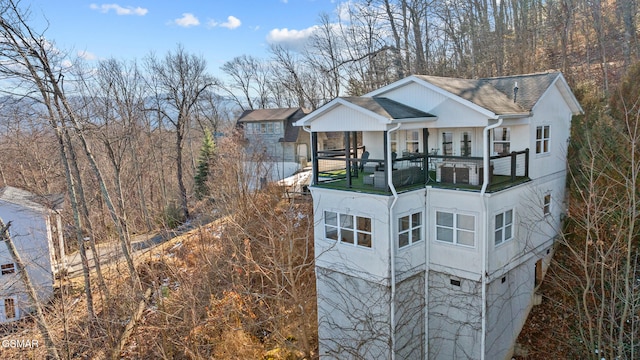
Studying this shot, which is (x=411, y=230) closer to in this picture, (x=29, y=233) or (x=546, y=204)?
(x=546, y=204)

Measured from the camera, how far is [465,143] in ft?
42.3

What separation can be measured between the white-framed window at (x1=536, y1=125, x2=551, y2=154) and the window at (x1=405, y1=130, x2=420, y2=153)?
12.2 feet

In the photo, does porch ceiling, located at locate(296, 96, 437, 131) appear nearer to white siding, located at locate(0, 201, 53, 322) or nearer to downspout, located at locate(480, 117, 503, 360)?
downspout, located at locate(480, 117, 503, 360)

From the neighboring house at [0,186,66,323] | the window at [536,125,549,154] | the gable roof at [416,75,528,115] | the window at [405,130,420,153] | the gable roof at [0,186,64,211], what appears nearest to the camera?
the gable roof at [416,75,528,115]

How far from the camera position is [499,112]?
1024 cm

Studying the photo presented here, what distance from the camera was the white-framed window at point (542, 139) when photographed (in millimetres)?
12451

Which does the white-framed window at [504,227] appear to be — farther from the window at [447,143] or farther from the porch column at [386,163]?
the porch column at [386,163]

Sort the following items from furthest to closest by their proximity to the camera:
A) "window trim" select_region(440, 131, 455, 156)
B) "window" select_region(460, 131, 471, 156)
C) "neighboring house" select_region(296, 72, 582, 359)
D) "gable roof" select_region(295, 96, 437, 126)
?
1. "window trim" select_region(440, 131, 455, 156)
2. "window" select_region(460, 131, 471, 156)
3. "neighboring house" select_region(296, 72, 582, 359)
4. "gable roof" select_region(295, 96, 437, 126)

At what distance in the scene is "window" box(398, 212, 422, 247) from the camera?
433 inches

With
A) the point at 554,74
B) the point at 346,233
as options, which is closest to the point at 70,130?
the point at 346,233

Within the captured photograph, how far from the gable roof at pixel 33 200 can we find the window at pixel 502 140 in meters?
19.9

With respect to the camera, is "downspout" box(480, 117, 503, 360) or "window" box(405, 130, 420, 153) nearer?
"downspout" box(480, 117, 503, 360)

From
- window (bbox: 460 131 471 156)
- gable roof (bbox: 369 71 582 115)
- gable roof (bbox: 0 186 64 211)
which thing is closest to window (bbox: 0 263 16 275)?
gable roof (bbox: 0 186 64 211)

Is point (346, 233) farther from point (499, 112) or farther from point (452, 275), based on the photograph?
point (499, 112)
